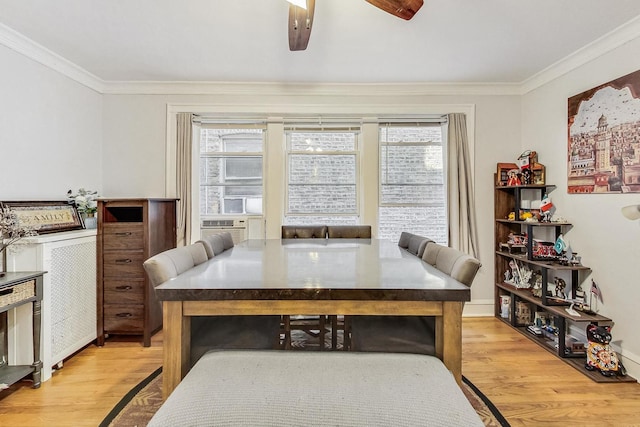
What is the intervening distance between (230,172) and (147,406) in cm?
249

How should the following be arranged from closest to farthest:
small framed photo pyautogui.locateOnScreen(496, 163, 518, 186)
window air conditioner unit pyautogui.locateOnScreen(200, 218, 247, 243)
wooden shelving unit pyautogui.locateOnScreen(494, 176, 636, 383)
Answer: wooden shelving unit pyautogui.locateOnScreen(494, 176, 636, 383)
small framed photo pyautogui.locateOnScreen(496, 163, 518, 186)
window air conditioner unit pyautogui.locateOnScreen(200, 218, 247, 243)

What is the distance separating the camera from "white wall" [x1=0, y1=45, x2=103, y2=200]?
8.25 ft

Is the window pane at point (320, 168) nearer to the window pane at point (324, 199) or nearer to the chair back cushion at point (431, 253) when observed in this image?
the window pane at point (324, 199)

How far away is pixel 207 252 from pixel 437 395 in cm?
149

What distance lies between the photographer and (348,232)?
3.23 m

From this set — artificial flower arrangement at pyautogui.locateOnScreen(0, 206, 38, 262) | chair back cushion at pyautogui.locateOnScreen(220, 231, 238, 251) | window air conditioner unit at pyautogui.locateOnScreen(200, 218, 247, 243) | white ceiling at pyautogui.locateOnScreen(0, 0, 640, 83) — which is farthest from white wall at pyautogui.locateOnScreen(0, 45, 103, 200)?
chair back cushion at pyautogui.locateOnScreen(220, 231, 238, 251)

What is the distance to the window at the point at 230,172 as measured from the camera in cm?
380

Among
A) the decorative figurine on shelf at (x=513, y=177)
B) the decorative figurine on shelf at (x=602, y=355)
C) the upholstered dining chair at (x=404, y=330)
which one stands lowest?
the decorative figurine on shelf at (x=602, y=355)

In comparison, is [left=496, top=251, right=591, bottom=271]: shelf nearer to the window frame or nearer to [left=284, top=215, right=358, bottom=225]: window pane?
[left=284, top=215, right=358, bottom=225]: window pane

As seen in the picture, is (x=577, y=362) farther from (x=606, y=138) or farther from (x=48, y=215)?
(x=48, y=215)

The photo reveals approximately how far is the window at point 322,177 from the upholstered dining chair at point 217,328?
2163mm

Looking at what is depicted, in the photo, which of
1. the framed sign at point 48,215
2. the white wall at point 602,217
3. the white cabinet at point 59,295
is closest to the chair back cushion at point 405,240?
the white wall at point 602,217

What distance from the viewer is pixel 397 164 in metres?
3.83

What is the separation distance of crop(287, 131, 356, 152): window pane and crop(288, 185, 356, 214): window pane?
45 cm
